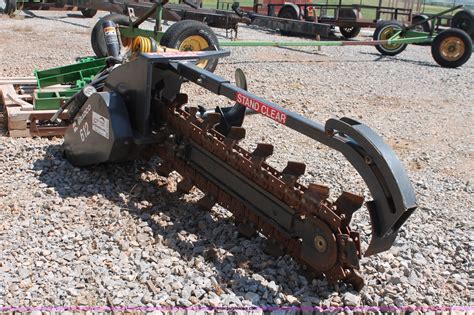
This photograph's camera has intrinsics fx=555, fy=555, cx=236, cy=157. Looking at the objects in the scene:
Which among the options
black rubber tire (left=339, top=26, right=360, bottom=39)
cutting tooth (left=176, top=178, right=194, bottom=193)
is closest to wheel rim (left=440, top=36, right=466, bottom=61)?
black rubber tire (left=339, top=26, right=360, bottom=39)

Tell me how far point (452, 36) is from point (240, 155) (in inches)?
453

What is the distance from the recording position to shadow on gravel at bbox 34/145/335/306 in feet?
11.8

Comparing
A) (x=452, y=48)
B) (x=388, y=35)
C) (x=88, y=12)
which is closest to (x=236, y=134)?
(x=452, y=48)

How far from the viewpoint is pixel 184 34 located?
844cm

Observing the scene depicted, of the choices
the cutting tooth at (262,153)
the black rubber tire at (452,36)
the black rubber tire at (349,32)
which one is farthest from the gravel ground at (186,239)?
the black rubber tire at (349,32)

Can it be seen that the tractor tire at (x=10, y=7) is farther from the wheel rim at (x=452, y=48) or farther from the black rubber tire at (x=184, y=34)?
the wheel rim at (x=452, y=48)

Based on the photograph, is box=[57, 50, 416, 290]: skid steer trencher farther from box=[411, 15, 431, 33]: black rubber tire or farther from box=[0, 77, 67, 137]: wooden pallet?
box=[411, 15, 431, 33]: black rubber tire

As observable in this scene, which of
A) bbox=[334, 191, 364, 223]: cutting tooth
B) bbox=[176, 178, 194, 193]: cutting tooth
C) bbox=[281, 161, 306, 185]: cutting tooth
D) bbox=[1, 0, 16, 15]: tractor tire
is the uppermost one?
bbox=[1, 0, 16, 15]: tractor tire

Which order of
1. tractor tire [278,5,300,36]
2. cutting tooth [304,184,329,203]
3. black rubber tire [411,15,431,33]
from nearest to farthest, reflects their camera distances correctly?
cutting tooth [304,184,329,203], black rubber tire [411,15,431,33], tractor tire [278,5,300,36]

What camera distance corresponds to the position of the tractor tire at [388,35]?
14766 millimetres

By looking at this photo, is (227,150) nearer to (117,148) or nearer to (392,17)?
(117,148)

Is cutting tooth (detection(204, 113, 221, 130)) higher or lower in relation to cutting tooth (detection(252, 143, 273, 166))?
higher

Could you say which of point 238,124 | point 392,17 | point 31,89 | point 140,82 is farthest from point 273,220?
point 392,17

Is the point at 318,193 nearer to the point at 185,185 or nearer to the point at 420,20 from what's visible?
the point at 185,185
